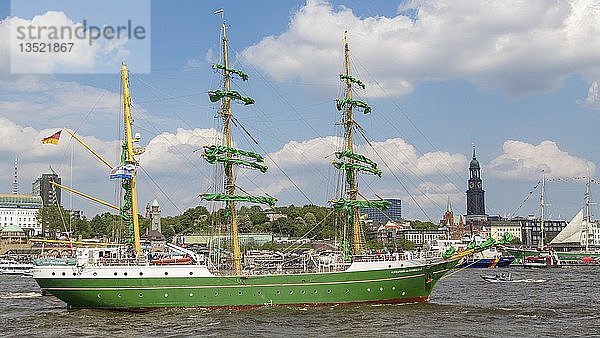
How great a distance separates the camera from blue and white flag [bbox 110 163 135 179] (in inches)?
2413

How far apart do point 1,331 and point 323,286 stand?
22472mm

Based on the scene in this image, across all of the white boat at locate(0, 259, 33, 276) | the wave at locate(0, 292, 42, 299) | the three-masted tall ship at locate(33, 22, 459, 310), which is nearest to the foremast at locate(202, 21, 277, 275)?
the three-masted tall ship at locate(33, 22, 459, 310)

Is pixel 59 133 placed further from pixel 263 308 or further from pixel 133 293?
pixel 263 308

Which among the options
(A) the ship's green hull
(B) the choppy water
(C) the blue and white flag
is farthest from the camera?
(C) the blue and white flag

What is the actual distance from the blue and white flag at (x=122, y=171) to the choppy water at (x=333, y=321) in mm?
11199

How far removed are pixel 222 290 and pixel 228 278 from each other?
3.25 ft

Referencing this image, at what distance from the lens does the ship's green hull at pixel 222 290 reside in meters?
55.7

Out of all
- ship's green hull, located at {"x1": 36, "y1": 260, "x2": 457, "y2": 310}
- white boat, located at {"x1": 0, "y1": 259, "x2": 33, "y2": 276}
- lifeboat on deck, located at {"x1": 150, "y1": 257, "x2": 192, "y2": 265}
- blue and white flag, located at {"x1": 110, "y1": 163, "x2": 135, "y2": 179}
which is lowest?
white boat, located at {"x1": 0, "y1": 259, "x2": 33, "y2": 276}

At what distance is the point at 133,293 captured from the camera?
55.9 m

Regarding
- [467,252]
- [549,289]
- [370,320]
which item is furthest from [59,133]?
[549,289]

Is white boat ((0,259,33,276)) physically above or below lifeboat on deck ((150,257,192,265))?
below

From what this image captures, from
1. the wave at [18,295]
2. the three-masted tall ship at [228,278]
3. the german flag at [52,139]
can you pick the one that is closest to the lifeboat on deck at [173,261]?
the three-masted tall ship at [228,278]

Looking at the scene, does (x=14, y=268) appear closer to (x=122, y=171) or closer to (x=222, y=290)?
(x=122, y=171)

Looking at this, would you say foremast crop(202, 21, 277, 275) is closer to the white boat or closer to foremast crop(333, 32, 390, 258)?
foremast crop(333, 32, 390, 258)
